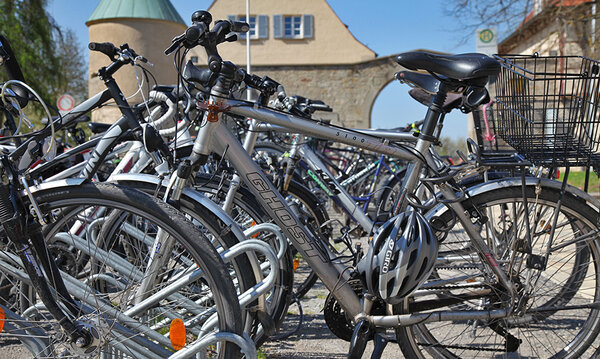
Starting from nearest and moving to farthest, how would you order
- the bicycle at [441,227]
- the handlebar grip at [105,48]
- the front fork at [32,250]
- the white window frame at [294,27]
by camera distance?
the front fork at [32,250] → the bicycle at [441,227] → the handlebar grip at [105,48] → the white window frame at [294,27]

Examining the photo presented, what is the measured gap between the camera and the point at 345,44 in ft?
97.8

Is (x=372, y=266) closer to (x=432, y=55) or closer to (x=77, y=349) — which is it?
(x=432, y=55)

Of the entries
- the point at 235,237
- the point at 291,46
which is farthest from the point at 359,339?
the point at 291,46

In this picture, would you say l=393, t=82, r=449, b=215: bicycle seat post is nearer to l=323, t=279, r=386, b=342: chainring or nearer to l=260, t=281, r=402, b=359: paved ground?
l=323, t=279, r=386, b=342: chainring

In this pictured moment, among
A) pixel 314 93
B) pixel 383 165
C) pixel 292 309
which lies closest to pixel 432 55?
pixel 292 309

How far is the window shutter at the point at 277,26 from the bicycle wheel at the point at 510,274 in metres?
28.8

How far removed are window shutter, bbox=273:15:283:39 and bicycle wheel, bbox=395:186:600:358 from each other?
28.8m

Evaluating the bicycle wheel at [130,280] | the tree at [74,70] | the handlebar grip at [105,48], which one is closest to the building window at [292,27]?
the tree at [74,70]

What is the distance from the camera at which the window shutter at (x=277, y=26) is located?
30080 mm

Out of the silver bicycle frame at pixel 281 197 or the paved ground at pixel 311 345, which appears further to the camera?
the paved ground at pixel 311 345

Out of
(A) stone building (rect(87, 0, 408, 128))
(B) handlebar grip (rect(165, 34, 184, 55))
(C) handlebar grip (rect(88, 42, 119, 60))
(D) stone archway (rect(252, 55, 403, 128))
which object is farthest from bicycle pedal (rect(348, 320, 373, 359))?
(D) stone archway (rect(252, 55, 403, 128))

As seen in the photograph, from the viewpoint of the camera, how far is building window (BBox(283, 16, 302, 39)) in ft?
99.1

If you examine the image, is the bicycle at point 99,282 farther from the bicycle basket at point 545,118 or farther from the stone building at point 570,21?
the stone building at point 570,21

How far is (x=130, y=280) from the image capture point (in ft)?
7.15
